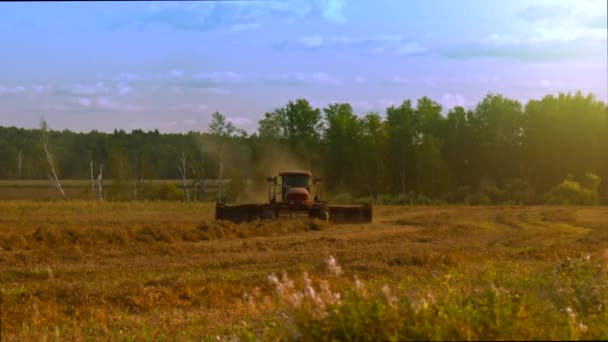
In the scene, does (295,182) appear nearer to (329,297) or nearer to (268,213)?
(268,213)

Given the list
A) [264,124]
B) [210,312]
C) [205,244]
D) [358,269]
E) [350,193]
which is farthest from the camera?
[264,124]

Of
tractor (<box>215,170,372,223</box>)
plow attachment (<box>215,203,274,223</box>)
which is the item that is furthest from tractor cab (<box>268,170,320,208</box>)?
plow attachment (<box>215,203,274,223</box>)

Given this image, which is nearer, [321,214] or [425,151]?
[321,214]

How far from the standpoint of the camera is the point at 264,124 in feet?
219

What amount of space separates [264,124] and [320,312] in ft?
200

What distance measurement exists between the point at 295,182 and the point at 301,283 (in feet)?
72.2

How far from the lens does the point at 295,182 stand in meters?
32.4

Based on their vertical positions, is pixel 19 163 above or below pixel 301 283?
above

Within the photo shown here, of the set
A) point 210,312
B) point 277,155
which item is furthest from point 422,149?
point 210,312

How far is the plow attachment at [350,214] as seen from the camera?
30.9 m

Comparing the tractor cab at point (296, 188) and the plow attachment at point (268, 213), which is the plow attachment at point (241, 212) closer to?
the plow attachment at point (268, 213)

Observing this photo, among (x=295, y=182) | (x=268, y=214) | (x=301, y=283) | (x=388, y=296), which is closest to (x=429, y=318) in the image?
(x=388, y=296)

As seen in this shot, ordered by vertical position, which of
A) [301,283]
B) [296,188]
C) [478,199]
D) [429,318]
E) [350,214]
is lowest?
[478,199]

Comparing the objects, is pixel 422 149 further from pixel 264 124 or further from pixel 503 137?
pixel 264 124
